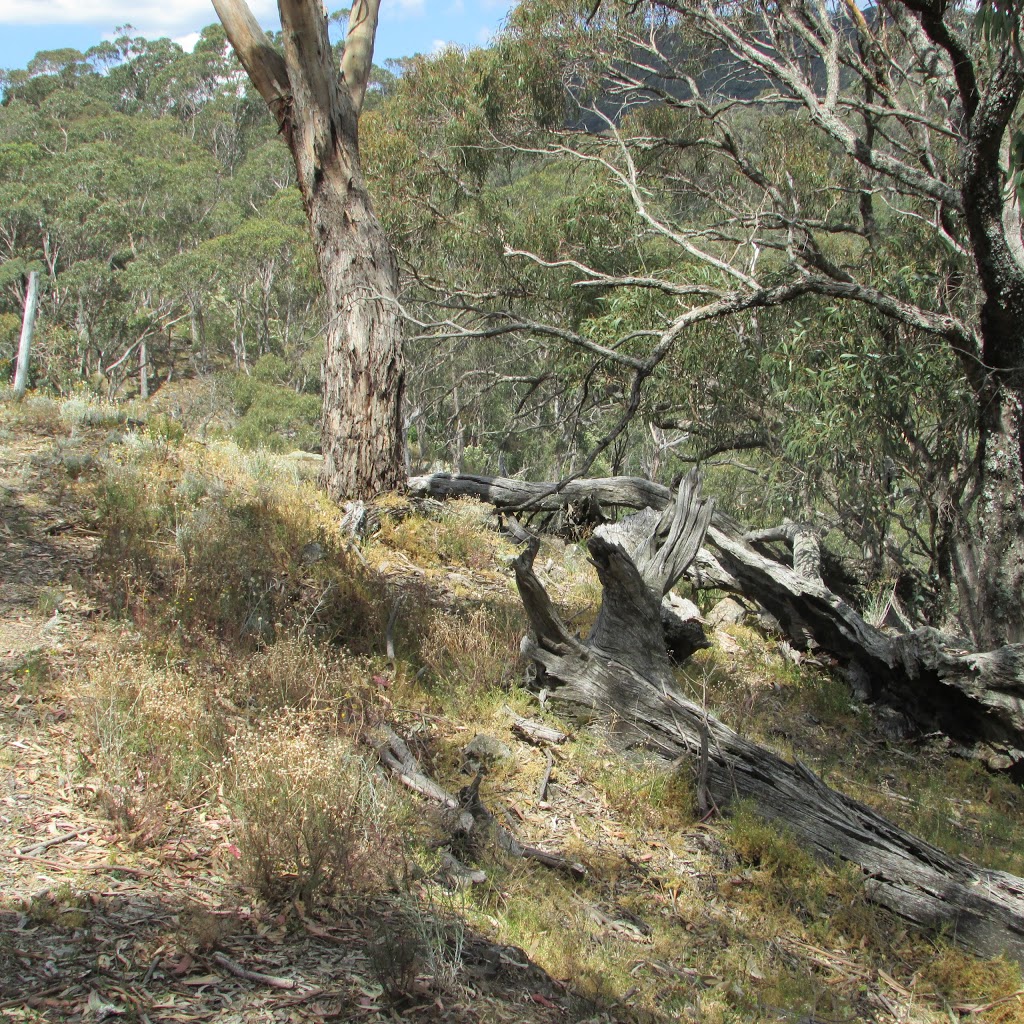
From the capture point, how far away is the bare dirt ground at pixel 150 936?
2326 millimetres

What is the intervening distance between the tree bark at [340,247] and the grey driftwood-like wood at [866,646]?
1784mm

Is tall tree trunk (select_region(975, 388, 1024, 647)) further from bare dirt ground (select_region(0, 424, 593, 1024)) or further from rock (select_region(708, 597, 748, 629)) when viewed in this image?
bare dirt ground (select_region(0, 424, 593, 1024))

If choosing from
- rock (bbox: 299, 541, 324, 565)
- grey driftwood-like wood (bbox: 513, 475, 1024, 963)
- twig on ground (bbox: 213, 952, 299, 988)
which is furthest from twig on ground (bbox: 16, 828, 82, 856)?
rock (bbox: 299, 541, 324, 565)

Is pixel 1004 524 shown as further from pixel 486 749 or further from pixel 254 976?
Answer: pixel 254 976

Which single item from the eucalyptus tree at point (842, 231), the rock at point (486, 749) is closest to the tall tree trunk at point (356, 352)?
the eucalyptus tree at point (842, 231)

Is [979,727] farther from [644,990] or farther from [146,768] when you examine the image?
[146,768]

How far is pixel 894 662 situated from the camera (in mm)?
5758

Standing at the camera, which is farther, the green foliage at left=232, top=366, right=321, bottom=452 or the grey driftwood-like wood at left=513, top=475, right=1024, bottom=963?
the green foliage at left=232, top=366, right=321, bottom=452

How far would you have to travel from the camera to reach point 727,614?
7031 millimetres

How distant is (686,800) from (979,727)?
8.18 ft

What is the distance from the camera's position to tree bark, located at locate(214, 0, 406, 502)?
7402 millimetres

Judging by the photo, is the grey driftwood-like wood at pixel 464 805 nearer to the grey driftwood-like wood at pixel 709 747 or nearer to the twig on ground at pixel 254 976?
the grey driftwood-like wood at pixel 709 747

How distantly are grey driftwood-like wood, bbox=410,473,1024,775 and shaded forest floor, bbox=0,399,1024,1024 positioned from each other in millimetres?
228

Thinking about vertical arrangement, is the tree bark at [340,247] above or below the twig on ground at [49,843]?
above
